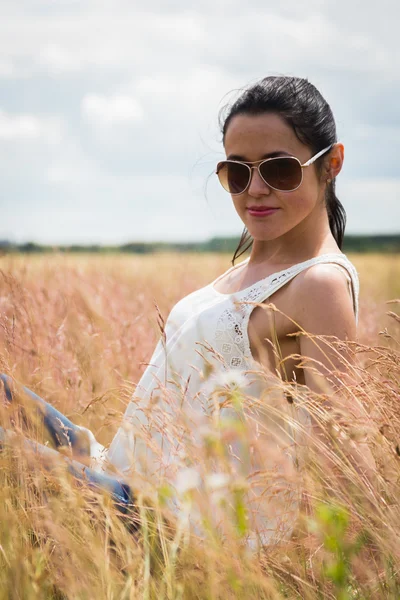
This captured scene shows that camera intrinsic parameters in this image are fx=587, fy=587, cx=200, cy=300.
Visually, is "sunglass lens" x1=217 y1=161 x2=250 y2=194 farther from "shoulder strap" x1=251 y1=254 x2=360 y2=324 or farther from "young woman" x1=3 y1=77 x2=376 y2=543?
"shoulder strap" x1=251 y1=254 x2=360 y2=324

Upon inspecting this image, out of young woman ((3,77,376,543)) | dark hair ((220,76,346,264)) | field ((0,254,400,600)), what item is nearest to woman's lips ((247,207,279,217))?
young woman ((3,77,376,543))

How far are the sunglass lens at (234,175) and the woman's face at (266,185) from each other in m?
0.03

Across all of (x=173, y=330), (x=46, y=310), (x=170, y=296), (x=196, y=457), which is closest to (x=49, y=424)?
(x=173, y=330)

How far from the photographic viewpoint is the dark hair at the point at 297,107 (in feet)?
6.31

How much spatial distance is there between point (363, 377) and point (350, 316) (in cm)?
17

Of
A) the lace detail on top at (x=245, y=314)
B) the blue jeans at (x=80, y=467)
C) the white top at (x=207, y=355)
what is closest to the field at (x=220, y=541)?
the blue jeans at (x=80, y=467)

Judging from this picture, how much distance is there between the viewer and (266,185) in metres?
1.91

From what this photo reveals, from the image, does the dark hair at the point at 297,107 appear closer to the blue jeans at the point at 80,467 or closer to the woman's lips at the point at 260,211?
the woman's lips at the point at 260,211

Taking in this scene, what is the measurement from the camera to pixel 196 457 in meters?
1.27

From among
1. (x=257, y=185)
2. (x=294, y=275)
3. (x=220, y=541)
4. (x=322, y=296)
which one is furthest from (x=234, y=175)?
(x=220, y=541)

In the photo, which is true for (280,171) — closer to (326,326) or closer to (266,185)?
(266,185)

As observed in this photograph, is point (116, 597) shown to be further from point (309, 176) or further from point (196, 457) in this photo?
point (309, 176)

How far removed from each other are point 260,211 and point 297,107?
0.36 metres

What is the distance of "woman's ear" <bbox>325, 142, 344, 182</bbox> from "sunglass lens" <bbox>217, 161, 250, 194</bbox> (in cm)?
29
